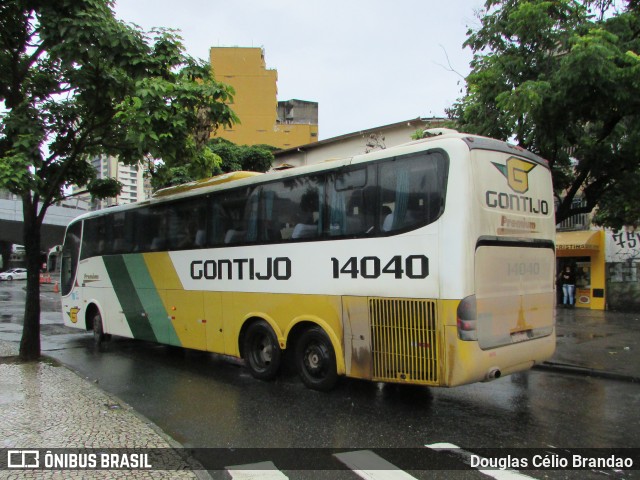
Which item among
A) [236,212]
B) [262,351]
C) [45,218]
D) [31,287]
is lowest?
[262,351]

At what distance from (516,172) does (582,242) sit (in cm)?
1373

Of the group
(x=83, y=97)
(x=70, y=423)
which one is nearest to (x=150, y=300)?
(x=83, y=97)

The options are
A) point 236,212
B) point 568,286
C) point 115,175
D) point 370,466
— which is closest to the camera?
point 370,466

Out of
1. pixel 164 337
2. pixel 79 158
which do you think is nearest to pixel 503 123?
pixel 164 337

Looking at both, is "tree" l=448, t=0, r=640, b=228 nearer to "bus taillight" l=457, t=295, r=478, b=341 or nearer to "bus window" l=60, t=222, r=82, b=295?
"bus taillight" l=457, t=295, r=478, b=341

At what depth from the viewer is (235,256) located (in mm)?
8352

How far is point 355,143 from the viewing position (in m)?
27.4

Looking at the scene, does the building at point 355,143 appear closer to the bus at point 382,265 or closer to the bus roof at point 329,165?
the bus roof at point 329,165

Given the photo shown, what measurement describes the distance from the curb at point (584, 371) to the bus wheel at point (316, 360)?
15.1 feet

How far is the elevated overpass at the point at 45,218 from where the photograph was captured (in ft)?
145

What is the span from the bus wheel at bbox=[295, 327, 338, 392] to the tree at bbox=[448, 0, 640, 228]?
4.80m

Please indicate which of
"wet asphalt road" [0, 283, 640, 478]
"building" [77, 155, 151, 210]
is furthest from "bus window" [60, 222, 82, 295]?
"wet asphalt road" [0, 283, 640, 478]

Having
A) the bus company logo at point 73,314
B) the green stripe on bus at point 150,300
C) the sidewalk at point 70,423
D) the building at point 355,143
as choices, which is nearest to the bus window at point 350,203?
the sidewalk at point 70,423

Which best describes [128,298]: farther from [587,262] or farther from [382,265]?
[587,262]
